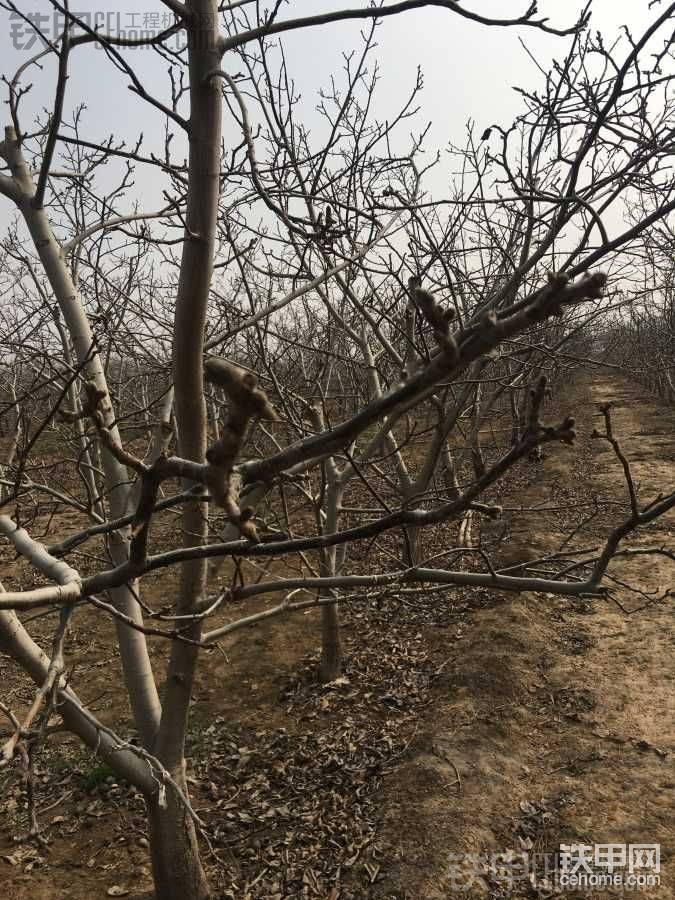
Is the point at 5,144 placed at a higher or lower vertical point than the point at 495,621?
higher

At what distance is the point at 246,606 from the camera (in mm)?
7113

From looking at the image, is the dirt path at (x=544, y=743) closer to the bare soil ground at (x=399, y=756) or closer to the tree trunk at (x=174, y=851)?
the bare soil ground at (x=399, y=756)

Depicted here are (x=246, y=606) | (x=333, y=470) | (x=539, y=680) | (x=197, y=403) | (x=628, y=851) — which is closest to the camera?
(x=197, y=403)

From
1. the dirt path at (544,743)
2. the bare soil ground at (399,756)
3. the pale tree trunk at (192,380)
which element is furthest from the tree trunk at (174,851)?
the dirt path at (544,743)

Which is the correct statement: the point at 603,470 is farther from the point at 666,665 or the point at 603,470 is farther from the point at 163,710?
the point at 163,710

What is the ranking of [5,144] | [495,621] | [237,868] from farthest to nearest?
[495,621]
[237,868]
[5,144]

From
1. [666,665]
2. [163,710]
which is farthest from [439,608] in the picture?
[163,710]

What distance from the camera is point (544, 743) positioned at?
13.7 feet

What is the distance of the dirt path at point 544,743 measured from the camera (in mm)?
3338

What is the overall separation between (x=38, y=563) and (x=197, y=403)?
2.49 feet

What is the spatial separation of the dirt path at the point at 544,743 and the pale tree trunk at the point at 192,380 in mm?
1169

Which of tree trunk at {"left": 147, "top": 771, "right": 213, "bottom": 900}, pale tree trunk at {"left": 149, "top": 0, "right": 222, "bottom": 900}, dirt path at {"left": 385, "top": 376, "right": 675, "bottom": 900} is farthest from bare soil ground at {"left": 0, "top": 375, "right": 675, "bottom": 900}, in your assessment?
pale tree trunk at {"left": 149, "top": 0, "right": 222, "bottom": 900}
